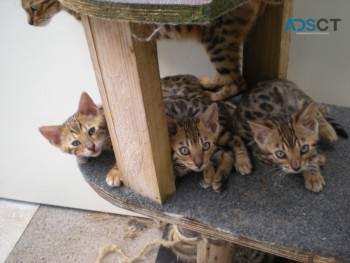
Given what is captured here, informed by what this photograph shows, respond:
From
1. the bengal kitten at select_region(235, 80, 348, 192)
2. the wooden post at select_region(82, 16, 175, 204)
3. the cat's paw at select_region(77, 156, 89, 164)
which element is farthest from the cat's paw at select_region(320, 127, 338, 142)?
the cat's paw at select_region(77, 156, 89, 164)

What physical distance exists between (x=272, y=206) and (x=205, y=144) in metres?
0.22

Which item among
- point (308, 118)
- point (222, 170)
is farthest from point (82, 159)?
point (308, 118)

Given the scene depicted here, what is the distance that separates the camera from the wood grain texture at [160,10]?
19.2 inches

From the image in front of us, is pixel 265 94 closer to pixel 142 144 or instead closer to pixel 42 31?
pixel 142 144

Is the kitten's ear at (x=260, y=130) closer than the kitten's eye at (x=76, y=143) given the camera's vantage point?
Yes

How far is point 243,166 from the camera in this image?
0.97 m

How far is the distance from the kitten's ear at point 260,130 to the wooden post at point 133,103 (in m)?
0.23

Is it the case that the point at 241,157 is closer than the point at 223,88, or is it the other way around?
the point at 241,157

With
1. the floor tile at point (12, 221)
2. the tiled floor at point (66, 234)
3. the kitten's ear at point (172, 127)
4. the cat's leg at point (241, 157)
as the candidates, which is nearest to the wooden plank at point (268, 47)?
the cat's leg at point (241, 157)

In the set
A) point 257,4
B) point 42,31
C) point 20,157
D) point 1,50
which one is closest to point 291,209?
point 257,4

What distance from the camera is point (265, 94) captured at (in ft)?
3.45

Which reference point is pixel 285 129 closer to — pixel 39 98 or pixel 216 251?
pixel 216 251

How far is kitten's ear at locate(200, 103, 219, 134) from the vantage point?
37.6 inches

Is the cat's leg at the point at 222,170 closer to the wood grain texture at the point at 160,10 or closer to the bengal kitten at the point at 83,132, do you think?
the bengal kitten at the point at 83,132
